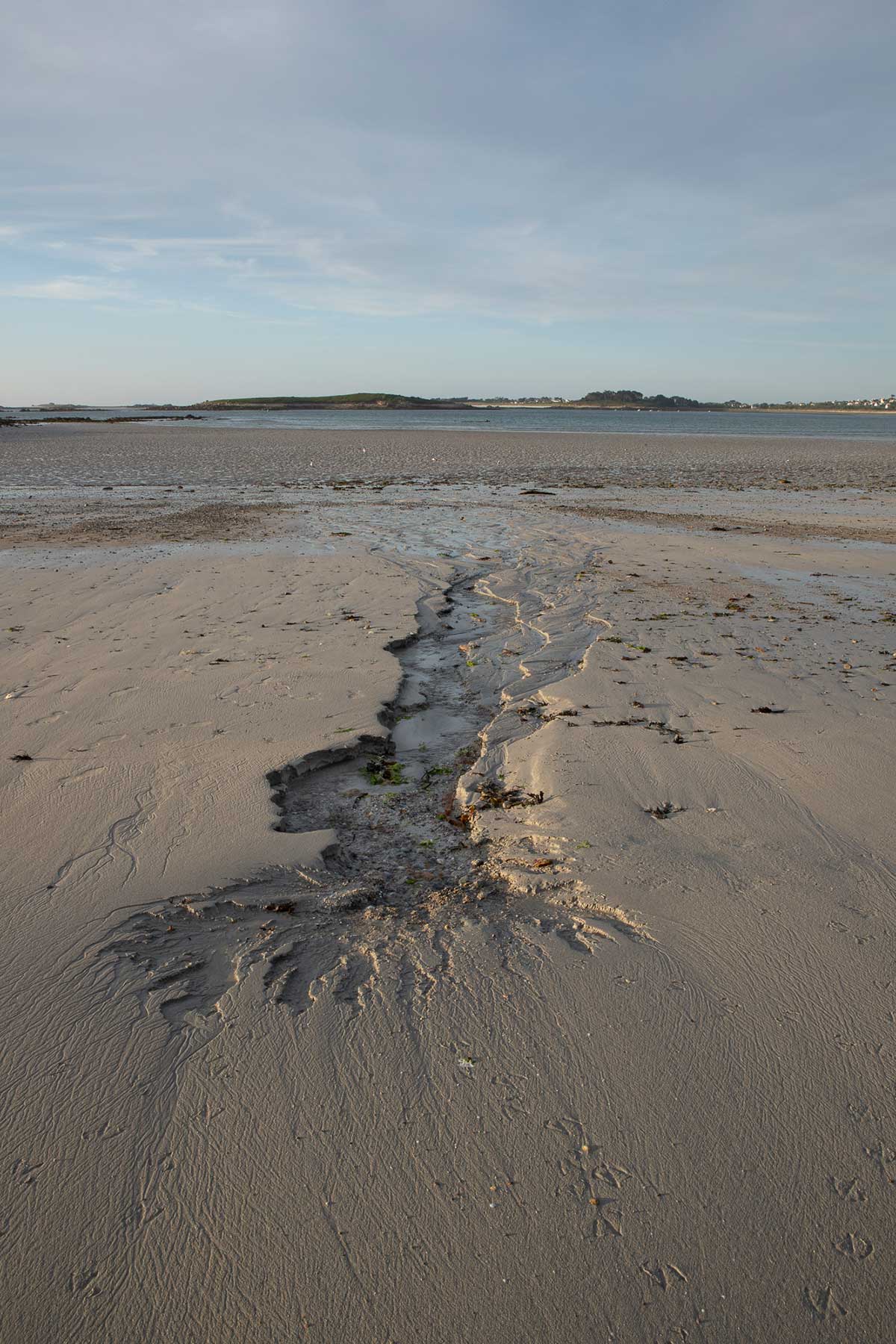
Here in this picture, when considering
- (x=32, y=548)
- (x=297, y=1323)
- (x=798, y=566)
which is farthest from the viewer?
(x=32, y=548)

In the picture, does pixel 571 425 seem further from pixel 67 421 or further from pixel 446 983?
pixel 446 983

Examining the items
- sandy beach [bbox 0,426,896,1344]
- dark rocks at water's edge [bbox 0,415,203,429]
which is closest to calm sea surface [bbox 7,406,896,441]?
dark rocks at water's edge [bbox 0,415,203,429]

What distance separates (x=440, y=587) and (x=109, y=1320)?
301 inches

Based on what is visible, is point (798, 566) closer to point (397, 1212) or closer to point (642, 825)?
point (642, 825)

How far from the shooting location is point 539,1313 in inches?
71.0

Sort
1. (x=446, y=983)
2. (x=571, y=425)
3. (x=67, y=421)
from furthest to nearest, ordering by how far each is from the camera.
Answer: (x=571, y=425) → (x=67, y=421) → (x=446, y=983)

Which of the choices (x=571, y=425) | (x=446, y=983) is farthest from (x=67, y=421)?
(x=446, y=983)

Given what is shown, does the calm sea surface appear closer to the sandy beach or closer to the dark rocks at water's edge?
the dark rocks at water's edge

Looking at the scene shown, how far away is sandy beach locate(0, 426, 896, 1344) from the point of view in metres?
1.89

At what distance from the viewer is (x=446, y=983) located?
2.80 meters

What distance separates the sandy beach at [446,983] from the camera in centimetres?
189

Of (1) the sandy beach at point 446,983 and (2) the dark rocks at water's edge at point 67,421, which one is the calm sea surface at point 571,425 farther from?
(1) the sandy beach at point 446,983

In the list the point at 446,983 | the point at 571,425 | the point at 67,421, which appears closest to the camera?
the point at 446,983

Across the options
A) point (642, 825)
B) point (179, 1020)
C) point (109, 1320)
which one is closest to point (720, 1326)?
point (109, 1320)
